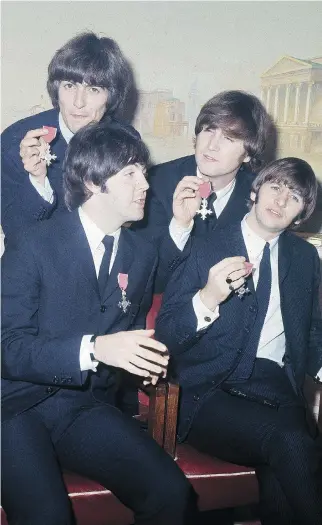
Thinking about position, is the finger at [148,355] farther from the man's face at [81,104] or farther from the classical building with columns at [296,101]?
the classical building with columns at [296,101]

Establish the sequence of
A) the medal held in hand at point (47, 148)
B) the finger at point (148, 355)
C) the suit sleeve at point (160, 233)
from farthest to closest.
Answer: the suit sleeve at point (160, 233) < the medal held in hand at point (47, 148) < the finger at point (148, 355)

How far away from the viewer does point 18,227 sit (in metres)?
2.36

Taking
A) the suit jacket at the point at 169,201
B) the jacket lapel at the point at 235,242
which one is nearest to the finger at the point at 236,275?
the jacket lapel at the point at 235,242

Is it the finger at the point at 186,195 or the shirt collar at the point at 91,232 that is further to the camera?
the finger at the point at 186,195

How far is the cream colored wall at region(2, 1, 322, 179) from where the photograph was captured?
8.83 ft

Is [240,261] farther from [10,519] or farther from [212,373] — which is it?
[10,519]

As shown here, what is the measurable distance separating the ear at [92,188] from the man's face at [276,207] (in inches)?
24.0

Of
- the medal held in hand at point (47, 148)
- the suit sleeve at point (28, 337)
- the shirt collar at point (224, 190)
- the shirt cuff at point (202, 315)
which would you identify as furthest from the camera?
the shirt collar at point (224, 190)

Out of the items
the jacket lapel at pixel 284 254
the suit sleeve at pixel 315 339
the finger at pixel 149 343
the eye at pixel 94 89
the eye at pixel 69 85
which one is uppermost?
the eye at pixel 69 85

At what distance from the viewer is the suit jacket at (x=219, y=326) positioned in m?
2.26

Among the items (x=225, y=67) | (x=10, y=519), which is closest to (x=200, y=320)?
(x=10, y=519)

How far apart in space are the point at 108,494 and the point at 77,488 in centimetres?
10

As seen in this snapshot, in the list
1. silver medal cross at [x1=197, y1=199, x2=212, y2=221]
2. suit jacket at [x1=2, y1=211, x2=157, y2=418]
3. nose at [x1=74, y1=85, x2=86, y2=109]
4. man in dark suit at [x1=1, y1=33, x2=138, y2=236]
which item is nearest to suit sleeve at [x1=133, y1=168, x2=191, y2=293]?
silver medal cross at [x1=197, y1=199, x2=212, y2=221]

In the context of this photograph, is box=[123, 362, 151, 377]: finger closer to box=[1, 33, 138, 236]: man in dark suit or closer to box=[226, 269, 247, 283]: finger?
box=[226, 269, 247, 283]: finger
